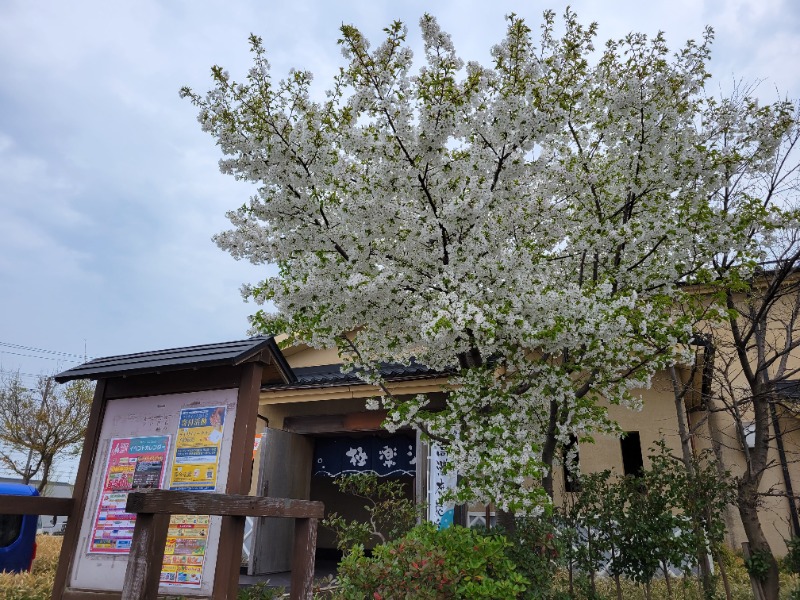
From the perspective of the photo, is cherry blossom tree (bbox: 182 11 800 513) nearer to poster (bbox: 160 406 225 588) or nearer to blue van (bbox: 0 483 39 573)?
poster (bbox: 160 406 225 588)

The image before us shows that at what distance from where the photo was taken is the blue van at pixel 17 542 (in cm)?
899

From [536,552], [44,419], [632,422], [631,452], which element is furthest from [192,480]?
[44,419]

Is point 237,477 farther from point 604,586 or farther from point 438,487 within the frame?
point 604,586

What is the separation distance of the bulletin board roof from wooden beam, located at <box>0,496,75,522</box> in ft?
4.27

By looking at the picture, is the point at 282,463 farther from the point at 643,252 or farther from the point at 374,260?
the point at 643,252

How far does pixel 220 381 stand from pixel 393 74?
385 centimetres

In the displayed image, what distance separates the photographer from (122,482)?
5391 mm

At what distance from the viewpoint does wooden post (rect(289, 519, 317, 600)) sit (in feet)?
14.9

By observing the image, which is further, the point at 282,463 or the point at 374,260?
the point at 282,463

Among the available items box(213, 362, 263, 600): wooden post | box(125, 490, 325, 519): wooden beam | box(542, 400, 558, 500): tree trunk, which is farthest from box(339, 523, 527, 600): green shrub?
box(542, 400, 558, 500): tree trunk

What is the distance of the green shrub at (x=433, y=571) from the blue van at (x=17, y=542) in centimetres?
723

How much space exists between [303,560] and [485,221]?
435cm

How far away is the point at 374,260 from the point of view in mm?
6852

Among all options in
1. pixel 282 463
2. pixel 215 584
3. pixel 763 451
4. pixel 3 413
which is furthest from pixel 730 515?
pixel 3 413
